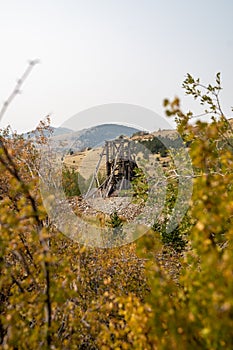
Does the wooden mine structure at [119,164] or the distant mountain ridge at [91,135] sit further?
the wooden mine structure at [119,164]

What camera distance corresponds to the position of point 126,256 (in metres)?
7.40

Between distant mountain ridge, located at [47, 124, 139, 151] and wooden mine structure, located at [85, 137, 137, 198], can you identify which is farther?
wooden mine structure, located at [85, 137, 137, 198]

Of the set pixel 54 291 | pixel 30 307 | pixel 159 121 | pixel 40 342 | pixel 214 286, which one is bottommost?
pixel 40 342

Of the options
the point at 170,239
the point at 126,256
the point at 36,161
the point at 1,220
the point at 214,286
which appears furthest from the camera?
the point at 170,239

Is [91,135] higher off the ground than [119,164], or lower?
higher

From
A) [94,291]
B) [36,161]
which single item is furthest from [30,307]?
[36,161]

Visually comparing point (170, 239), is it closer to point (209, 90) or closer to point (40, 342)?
point (209, 90)

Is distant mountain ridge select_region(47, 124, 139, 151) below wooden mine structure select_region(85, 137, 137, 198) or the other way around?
the other way around

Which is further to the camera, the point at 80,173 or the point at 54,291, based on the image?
the point at 80,173

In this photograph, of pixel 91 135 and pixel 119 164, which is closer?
pixel 91 135

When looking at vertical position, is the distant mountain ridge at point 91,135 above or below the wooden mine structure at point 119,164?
above

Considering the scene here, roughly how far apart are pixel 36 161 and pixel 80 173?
7.64 meters

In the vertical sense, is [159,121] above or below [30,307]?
above

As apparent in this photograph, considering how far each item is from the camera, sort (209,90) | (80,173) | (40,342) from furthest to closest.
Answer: (80,173) < (209,90) < (40,342)
